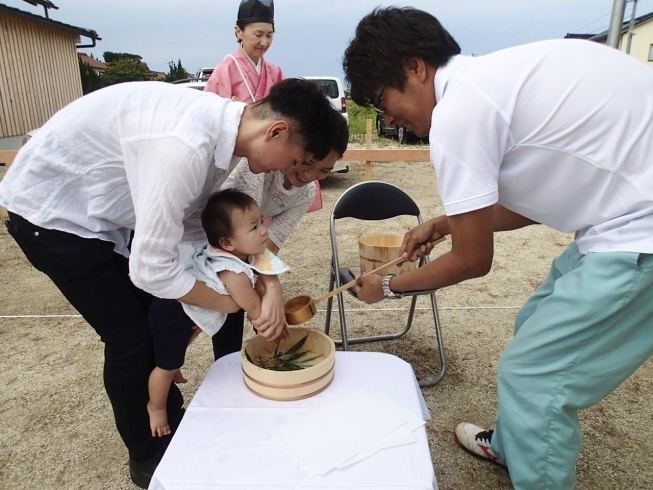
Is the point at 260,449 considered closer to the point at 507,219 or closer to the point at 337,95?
the point at 507,219

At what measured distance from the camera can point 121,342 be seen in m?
1.68

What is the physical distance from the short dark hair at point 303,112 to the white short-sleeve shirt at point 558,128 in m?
0.35

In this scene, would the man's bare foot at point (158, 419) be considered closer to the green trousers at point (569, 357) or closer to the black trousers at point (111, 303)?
the black trousers at point (111, 303)

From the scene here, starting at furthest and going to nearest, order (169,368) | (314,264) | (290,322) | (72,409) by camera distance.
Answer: (314,264), (72,409), (290,322), (169,368)

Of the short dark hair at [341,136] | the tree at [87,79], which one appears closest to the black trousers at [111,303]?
the short dark hair at [341,136]

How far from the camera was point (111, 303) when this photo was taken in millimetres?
1633

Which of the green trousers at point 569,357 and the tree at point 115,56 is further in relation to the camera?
the tree at point 115,56

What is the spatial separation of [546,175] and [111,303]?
1.38 metres

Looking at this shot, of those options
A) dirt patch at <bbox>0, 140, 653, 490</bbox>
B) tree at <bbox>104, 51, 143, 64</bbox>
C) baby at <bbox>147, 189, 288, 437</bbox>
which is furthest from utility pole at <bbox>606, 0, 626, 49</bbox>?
tree at <bbox>104, 51, 143, 64</bbox>

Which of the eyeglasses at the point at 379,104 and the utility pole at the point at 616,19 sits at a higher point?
the utility pole at the point at 616,19

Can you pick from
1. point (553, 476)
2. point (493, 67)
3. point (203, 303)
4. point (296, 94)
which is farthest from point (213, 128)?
point (553, 476)

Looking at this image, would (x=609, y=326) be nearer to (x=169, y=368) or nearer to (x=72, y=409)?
(x=169, y=368)

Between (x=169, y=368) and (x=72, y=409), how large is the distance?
1.26 m

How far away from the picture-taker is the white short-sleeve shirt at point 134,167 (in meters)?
1.30
